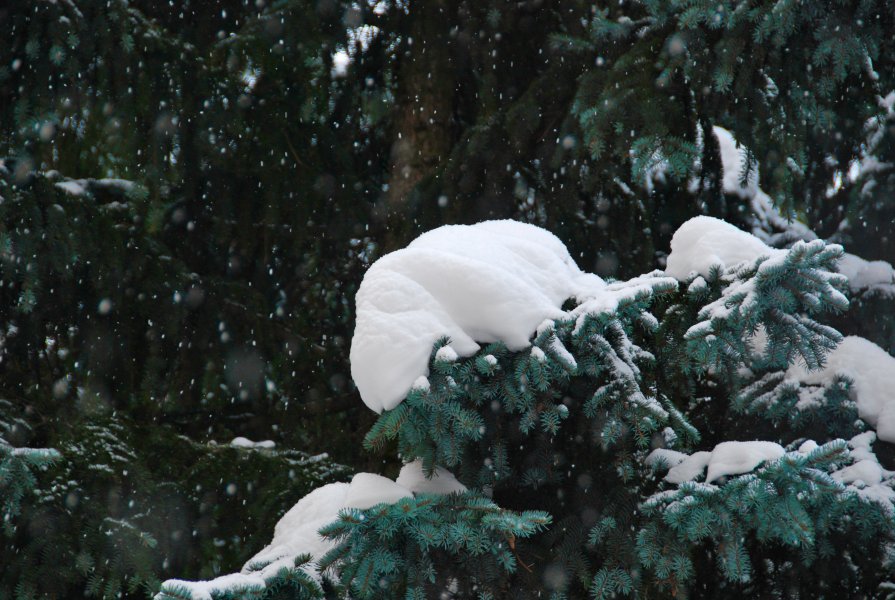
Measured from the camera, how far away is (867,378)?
2723mm

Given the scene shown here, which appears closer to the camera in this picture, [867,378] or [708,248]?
[708,248]

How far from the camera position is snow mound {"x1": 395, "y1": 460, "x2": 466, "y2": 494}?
2.40m

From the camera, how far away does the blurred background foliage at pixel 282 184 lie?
3.63 meters

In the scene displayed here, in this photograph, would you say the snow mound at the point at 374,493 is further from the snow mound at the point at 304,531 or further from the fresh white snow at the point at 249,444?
the fresh white snow at the point at 249,444

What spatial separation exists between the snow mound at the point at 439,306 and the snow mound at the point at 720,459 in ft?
1.75

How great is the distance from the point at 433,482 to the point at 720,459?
780 mm

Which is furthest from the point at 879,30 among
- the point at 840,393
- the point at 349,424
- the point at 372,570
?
the point at 349,424

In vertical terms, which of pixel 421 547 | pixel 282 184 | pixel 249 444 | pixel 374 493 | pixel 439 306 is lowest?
pixel 249 444

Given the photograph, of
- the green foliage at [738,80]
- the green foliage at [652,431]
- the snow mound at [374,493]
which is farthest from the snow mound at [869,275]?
the snow mound at [374,493]

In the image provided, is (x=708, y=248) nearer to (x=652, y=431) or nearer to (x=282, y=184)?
(x=652, y=431)

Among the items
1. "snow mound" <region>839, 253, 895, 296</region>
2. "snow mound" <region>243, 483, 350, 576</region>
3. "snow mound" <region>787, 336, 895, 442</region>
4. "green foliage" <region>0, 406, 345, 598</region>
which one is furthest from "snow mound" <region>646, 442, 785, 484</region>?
"green foliage" <region>0, 406, 345, 598</region>

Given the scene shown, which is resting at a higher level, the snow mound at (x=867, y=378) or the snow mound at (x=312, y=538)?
the snow mound at (x=312, y=538)

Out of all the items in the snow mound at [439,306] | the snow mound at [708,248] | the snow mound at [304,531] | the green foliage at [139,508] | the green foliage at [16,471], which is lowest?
the green foliage at [139,508]

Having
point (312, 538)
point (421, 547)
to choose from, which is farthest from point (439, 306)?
point (312, 538)
